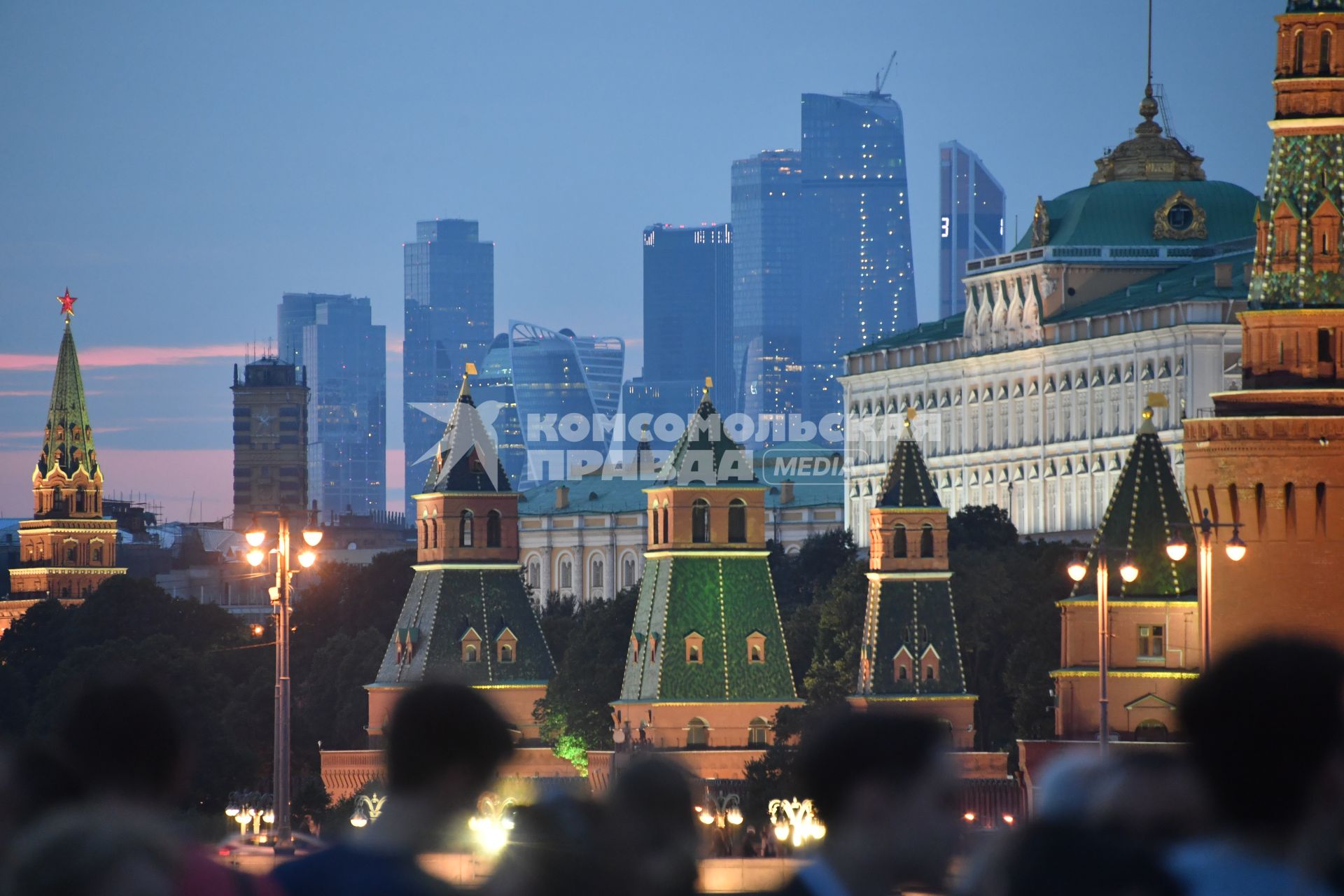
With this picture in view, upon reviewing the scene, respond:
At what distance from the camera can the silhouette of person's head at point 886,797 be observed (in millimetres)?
17797

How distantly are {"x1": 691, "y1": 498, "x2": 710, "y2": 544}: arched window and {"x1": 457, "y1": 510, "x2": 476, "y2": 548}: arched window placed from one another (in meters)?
10.3

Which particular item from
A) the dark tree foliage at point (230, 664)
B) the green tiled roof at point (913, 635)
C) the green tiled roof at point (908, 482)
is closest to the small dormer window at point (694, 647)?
the green tiled roof at point (913, 635)

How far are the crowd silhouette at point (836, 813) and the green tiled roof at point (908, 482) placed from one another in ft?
336

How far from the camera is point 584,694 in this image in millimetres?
132500

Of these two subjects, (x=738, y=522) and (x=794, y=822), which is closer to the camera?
(x=794, y=822)

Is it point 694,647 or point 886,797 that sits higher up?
point 886,797

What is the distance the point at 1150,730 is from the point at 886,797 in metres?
82.2

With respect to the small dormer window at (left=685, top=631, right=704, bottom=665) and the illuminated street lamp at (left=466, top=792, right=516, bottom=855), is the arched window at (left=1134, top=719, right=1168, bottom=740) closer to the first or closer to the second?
the illuminated street lamp at (left=466, top=792, right=516, bottom=855)

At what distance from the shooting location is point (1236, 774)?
677 inches

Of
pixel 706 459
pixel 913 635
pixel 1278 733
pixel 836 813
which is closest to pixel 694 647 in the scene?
pixel 706 459

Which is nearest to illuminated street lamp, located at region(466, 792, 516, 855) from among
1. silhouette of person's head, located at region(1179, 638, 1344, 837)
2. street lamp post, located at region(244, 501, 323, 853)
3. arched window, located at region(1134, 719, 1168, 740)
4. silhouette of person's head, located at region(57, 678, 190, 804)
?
street lamp post, located at region(244, 501, 323, 853)

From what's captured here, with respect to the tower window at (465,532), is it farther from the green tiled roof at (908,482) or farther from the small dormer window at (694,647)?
the green tiled roof at (908,482)

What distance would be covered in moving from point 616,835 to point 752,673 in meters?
104

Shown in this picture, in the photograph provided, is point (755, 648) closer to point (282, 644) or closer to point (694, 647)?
point (694, 647)
